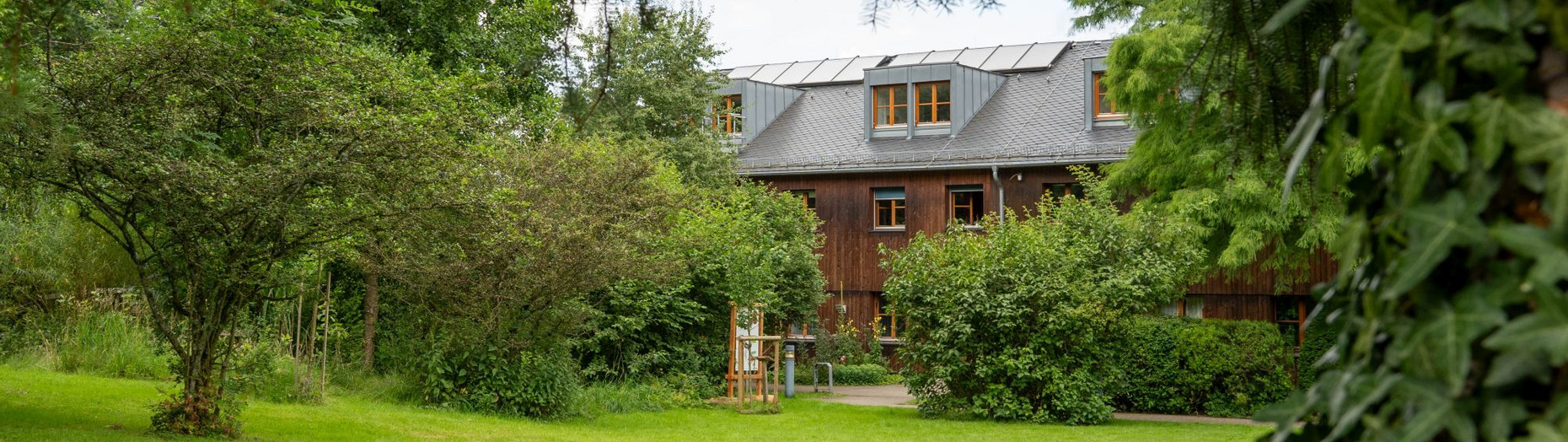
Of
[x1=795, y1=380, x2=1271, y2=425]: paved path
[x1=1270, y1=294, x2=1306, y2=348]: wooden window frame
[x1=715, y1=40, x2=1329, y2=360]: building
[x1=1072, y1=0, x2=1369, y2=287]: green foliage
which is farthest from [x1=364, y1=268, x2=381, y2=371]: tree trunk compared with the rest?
[x1=1270, y1=294, x2=1306, y2=348]: wooden window frame

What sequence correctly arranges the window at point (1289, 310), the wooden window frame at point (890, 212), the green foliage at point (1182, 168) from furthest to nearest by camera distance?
the wooden window frame at point (890, 212) → the window at point (1289, 310) → the green foliage at point (1182, 168)

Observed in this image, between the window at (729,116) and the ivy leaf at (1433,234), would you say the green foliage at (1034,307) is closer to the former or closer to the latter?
the ivy leaf at (1433,234)

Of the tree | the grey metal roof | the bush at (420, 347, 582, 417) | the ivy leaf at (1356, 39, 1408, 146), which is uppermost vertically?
the grey metal roof

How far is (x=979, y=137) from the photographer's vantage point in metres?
26.1

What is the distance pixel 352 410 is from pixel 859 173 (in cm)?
1535

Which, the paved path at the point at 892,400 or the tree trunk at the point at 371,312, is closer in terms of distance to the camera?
the paved path at the point at 892,400

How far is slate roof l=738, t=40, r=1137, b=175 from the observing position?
2450cm

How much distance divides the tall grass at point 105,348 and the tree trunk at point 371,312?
2346mm

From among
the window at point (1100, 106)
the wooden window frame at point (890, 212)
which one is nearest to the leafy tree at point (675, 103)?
the wooden window frame at point (890, 212)

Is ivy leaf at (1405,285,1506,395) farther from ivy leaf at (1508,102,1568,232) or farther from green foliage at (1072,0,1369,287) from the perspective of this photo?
green foliage at (1072,0,1369,287)

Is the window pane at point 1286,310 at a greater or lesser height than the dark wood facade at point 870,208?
lesser

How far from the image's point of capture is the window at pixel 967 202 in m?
25.6

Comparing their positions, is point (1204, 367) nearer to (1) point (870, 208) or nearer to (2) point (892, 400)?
(2) point (892, 400)

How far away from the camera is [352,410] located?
12539 millimetres
